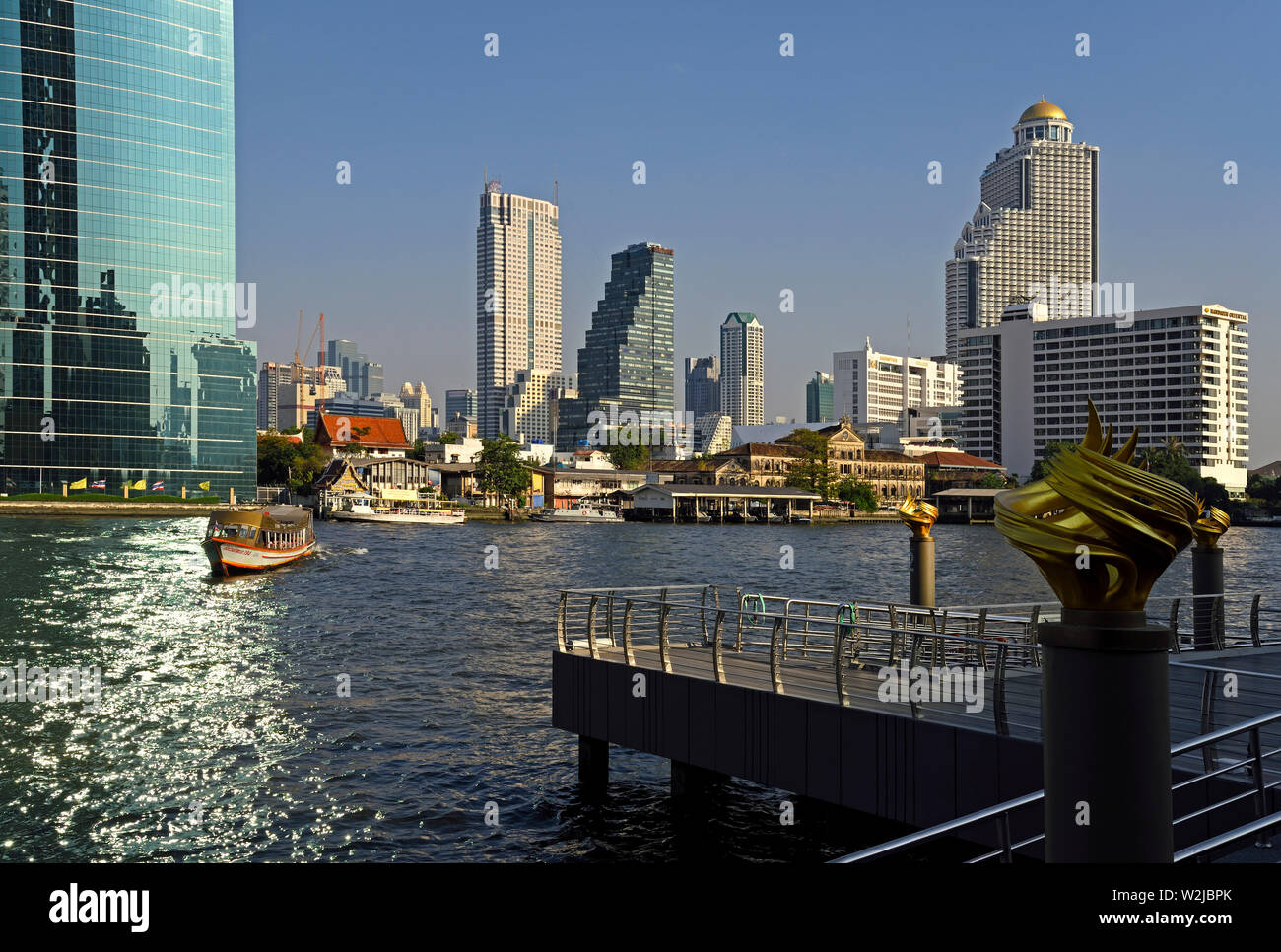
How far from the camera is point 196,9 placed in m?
156

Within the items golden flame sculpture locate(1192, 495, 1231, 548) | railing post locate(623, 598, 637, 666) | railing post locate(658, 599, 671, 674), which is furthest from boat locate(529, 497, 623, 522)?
railing post locate(658, 599, 671, 674)

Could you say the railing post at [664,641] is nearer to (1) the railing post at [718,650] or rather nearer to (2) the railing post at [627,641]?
(2) the railing post at [627,641]

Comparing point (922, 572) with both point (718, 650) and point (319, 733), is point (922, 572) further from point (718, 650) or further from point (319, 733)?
point (319, 733)

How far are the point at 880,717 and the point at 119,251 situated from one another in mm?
159856

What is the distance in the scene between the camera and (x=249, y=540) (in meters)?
66.3

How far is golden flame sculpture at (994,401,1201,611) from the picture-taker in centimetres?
489

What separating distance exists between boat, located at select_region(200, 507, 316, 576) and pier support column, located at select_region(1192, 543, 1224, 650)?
5617 cm

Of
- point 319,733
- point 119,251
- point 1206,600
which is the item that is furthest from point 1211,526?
point 119,251

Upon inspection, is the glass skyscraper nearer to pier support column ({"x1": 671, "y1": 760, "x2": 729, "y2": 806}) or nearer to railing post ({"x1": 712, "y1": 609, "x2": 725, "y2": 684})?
pier support column ({"x1": 671, "y1": 760, "x2": 729, "y2": 806})
